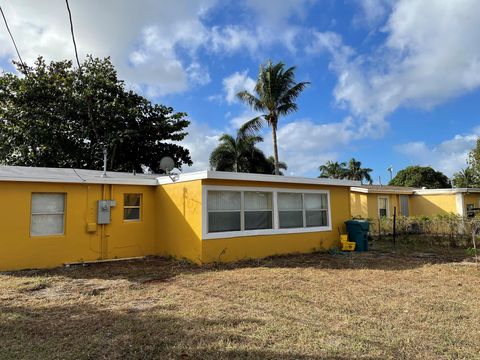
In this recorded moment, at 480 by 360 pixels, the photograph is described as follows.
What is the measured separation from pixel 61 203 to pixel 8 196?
52.6 inches

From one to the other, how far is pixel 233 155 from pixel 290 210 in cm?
1609

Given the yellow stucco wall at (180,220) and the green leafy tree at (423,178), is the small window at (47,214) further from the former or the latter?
the green leafy tree at (423,178)

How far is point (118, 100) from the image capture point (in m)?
22.2

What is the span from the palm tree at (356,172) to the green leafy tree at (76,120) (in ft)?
89.7

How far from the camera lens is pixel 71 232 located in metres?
10.6

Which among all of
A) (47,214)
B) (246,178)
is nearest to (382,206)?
(246,178)

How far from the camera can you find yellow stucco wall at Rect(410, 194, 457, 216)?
2314 cm

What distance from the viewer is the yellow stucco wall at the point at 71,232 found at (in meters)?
9.70

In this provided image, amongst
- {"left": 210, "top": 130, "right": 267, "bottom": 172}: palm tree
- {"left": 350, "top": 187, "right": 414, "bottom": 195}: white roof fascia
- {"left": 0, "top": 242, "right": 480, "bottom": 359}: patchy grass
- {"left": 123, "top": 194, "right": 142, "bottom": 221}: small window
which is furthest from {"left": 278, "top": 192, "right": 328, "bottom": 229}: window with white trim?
{"left": 210, "top": 130, "right": 267, "bottom": 172}: palm tree

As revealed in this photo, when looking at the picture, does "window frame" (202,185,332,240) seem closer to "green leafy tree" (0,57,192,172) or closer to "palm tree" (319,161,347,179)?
"green leafy tree" (0,57,192,172)

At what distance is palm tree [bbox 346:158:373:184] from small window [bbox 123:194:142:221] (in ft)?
118

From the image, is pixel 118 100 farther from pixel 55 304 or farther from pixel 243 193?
pixel 55 304

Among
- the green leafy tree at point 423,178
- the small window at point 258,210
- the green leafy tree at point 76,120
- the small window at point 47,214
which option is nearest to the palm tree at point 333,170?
the green leafy tree at point 423,178

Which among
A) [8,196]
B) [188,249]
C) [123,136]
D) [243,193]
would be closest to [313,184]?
[243,193]
